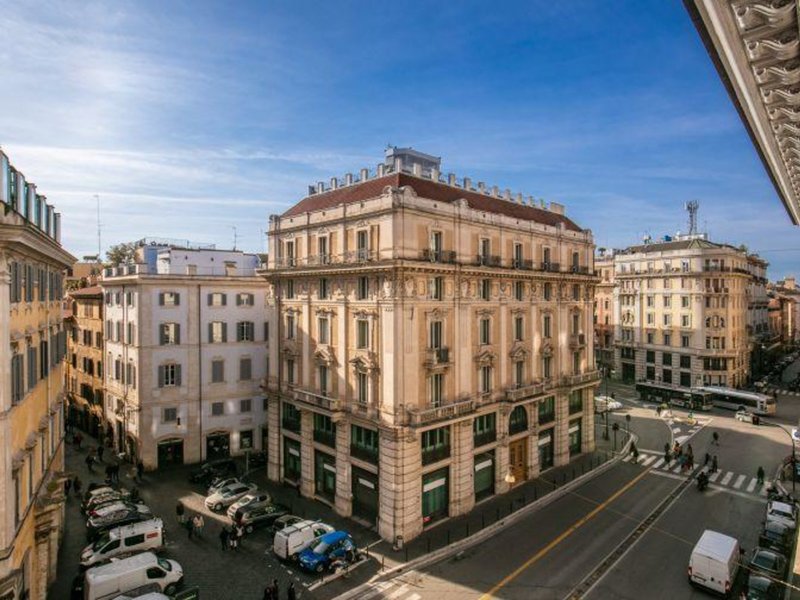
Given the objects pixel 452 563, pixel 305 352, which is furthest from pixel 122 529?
pixel 452 563

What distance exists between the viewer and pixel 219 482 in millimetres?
42750

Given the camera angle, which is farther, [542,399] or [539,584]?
[542,399]

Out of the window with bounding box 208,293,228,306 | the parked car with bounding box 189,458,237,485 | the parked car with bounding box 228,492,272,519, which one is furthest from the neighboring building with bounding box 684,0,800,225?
the window with bounding box 208,293,228,306

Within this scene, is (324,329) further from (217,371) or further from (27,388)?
(27,388)

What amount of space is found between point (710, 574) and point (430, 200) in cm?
2869

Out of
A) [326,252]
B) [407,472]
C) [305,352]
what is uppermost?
[326,252]

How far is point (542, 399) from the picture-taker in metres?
46.9

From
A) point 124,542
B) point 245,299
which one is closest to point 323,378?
point 245,299

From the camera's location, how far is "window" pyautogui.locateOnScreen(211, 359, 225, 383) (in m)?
50.8

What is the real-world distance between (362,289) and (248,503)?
1809 centimetres

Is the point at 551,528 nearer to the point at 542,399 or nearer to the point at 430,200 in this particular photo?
the point at 542,399

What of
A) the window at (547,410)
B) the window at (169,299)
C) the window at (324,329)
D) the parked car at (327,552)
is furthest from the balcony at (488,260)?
the window at (169,299)

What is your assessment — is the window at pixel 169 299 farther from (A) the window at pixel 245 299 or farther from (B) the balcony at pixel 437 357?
(B) the balcony at pixel 437 357

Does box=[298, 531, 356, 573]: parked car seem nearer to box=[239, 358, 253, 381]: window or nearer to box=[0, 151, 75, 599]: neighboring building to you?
box=[0, 151, 75, 599]: neighboring building
